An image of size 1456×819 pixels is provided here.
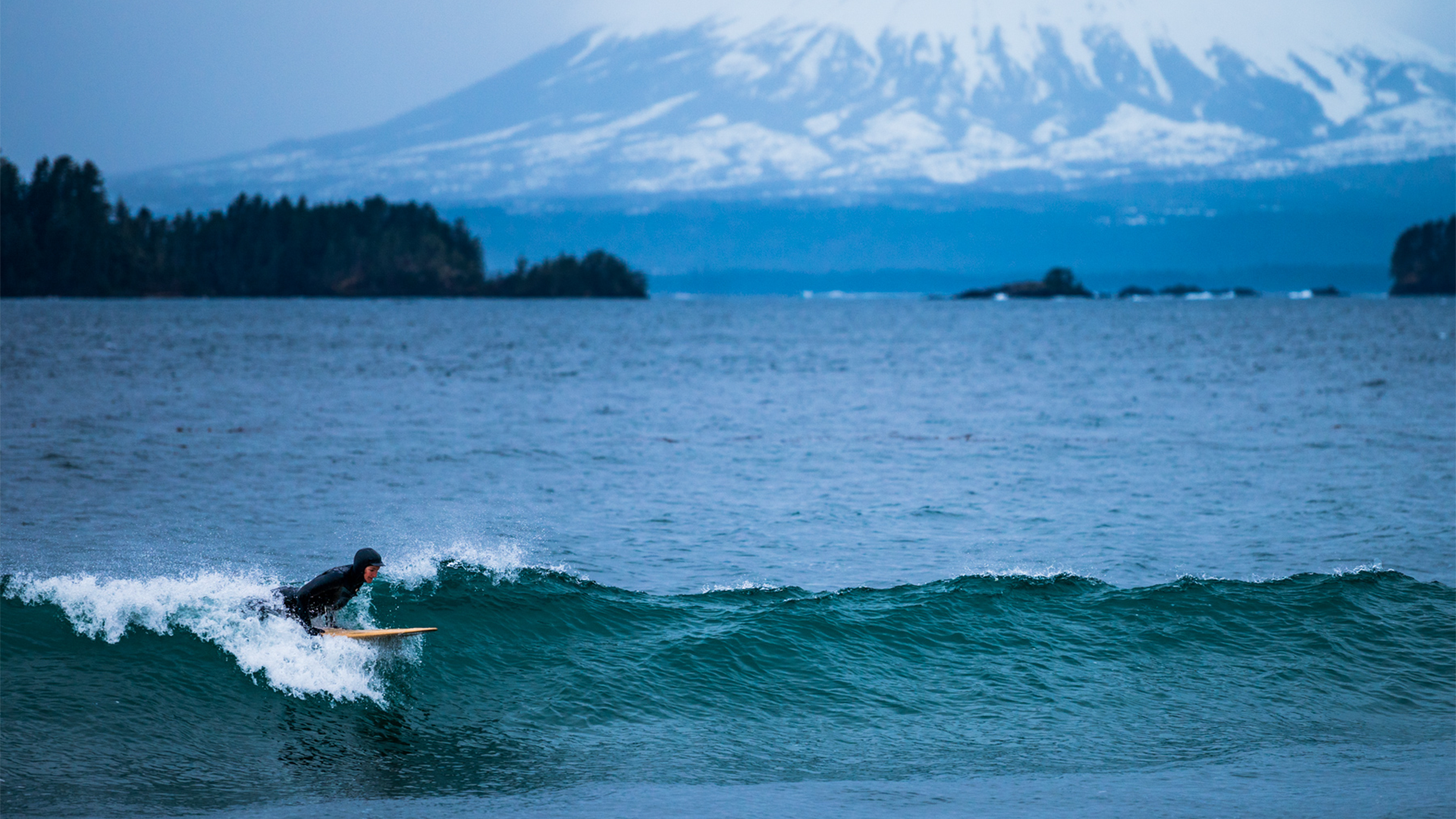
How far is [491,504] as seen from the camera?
2648 centimetres

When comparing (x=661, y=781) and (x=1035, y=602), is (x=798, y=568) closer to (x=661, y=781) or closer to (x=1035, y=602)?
(x=1035, y=602)

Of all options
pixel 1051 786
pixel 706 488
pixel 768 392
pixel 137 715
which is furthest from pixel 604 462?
pixel 768 392

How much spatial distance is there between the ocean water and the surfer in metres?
0.45

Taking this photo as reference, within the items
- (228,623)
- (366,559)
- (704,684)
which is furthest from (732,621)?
(228,623)

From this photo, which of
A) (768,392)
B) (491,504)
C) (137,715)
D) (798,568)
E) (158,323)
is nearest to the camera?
(137,715)

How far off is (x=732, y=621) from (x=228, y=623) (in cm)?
635

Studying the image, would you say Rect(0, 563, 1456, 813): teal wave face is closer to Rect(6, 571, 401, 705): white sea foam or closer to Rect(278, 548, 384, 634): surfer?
Rect(6, 571, 401, 705): white sea foam

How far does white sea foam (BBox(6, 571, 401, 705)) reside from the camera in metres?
14.6

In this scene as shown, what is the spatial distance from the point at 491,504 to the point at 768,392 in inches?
1251

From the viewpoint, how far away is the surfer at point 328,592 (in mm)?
13681

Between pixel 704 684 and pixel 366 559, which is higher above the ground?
pixel 366 559

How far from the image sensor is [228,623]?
51.9 ft

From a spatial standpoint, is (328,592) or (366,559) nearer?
(366,559)

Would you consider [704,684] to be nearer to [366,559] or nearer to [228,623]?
[366,559]
